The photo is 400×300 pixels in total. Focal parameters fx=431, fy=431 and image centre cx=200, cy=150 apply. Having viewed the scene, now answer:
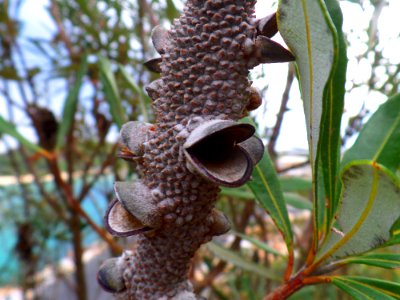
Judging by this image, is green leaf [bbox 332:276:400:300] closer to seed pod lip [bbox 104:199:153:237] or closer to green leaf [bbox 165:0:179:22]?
seed pod lip [bbox 104:199:153:237]

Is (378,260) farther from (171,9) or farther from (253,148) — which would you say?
(171,9)

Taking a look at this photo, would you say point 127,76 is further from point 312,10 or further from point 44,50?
point 44,50

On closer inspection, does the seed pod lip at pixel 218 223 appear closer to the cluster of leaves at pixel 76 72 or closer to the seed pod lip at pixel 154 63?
the seed pod lip at pixel 154 63

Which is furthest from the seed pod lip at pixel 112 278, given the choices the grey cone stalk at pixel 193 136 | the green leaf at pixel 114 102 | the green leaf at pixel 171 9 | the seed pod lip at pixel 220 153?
the green leaf at pixel 171 9

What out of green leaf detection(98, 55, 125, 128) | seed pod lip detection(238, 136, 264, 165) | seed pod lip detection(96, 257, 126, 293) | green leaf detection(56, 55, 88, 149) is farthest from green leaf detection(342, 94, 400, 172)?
green leaf detection(56, 55, 88, 149)

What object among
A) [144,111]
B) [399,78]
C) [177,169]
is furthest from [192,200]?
[399,78]
